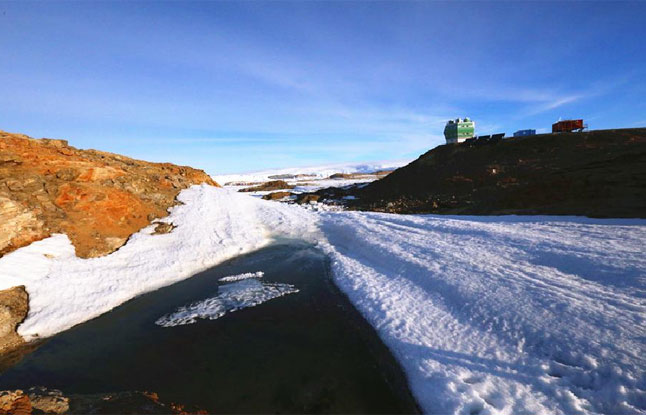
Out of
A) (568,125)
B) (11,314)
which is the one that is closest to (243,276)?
(11,314)

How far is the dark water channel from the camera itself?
215 inches

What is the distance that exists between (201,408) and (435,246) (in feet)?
34.2

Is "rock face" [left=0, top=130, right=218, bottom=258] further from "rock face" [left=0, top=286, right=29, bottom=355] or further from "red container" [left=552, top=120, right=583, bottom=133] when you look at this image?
"red container" [left=552, top=120, right=583, bottom=133]

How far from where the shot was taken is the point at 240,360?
661 centimetres

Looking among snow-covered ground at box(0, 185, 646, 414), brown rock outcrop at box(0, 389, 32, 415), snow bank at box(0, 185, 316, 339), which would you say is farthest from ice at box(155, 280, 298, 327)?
brown rock outcrop at box(0, 389, 32, 415)

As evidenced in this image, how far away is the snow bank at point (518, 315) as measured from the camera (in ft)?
15.9

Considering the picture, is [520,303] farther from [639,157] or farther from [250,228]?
[639,157]

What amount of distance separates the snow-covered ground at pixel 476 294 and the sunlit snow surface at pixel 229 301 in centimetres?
→ 263

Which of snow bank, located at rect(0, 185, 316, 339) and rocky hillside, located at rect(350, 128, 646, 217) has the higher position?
rocky hillside, located at rect(350, 128, 646, 217)

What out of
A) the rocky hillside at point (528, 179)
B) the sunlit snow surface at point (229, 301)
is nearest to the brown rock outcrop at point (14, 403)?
the sunlit snow surface at point (229, 301)

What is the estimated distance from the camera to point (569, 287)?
729 cm

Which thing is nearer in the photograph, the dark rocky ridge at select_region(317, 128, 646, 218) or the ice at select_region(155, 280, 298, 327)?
the ice at select_region(155, 280, 298, 327)

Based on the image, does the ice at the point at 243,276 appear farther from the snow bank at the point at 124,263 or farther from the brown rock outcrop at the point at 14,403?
the brown rock outcrop at the point at 14,403

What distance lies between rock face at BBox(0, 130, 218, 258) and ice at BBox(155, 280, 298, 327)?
6.57m
